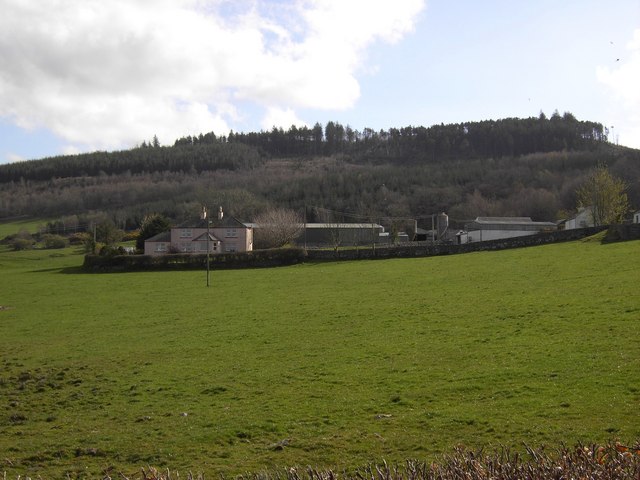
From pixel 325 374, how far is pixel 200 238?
69.1 m

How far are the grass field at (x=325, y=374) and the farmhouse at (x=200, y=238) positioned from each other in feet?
152

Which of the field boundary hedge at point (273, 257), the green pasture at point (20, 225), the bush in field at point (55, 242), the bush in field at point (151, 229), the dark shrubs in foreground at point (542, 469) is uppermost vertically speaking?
the green pasture at point (20, 225)

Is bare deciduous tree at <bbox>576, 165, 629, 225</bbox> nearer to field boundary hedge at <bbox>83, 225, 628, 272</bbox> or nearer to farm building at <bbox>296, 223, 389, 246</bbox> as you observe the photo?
field boundary hedge at <bbox>83, 225, 628, 272</bbox>

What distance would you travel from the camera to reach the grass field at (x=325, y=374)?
11.6 metres

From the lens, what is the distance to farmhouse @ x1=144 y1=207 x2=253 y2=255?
8431cm

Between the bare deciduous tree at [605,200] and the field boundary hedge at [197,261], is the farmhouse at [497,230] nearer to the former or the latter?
the bare deciduous tree at [605,200]

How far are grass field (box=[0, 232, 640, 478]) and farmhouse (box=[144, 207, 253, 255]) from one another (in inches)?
1819

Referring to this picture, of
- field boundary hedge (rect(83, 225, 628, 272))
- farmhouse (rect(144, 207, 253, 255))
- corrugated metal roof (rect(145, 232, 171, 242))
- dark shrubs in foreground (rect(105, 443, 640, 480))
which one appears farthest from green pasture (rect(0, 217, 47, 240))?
dark shrubs in foreground (rect(105, 443, 640, 480))

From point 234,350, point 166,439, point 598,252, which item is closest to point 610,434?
point 166,439

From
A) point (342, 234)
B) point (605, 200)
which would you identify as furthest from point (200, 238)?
point (605, 200)

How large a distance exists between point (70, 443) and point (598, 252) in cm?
3914

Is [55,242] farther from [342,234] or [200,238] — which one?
[342,234]

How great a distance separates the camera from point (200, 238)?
277 ft

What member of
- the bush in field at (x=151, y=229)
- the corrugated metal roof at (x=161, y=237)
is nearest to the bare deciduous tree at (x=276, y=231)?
the corrugated metal roof at (x=161, y=237)
